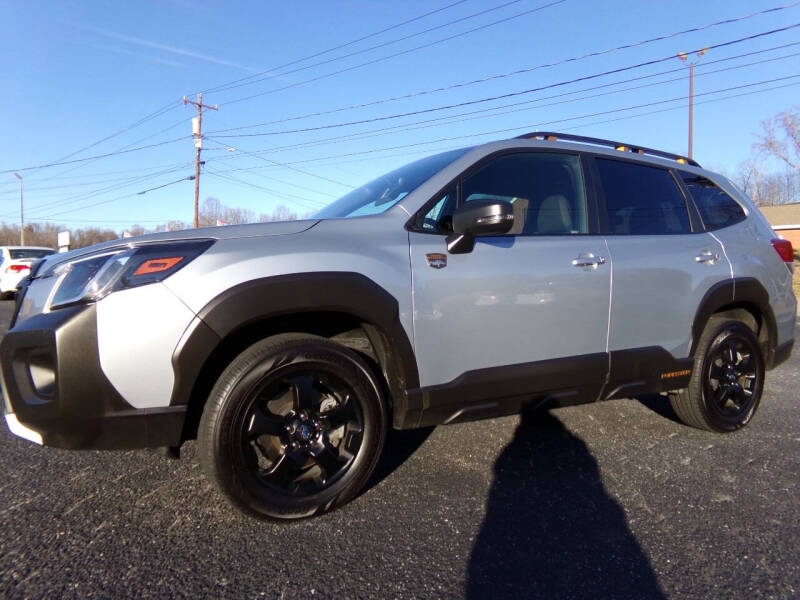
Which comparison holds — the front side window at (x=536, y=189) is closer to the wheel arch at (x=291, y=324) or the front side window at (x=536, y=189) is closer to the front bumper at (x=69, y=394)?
the wheel arch at (x=291, y=324)

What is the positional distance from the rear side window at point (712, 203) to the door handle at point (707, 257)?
24cm

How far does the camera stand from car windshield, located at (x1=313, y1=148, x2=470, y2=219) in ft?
9.01

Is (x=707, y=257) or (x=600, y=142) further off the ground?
(x=600, y=142)

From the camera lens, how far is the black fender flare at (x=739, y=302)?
10.4 ft

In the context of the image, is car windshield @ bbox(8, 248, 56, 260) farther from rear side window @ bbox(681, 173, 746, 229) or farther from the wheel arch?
rear side window @ bbox(681, 173, 746, 229)

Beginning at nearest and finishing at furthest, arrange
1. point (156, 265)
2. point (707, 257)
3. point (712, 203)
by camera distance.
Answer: point (156, 265) → point (707, 257) → point (712, 203)

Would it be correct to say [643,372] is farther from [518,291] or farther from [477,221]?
[477,221]

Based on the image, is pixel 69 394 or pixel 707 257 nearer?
pixel 69 394

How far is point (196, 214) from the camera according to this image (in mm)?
27000

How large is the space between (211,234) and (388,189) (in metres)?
1.19

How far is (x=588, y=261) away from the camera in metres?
2.76

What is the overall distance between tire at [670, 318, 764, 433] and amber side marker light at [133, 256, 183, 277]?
3.08m

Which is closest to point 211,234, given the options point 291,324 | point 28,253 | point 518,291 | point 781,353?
point 291,324

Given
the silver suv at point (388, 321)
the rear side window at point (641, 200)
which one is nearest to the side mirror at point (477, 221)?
the silver suv at point (388, 321)
